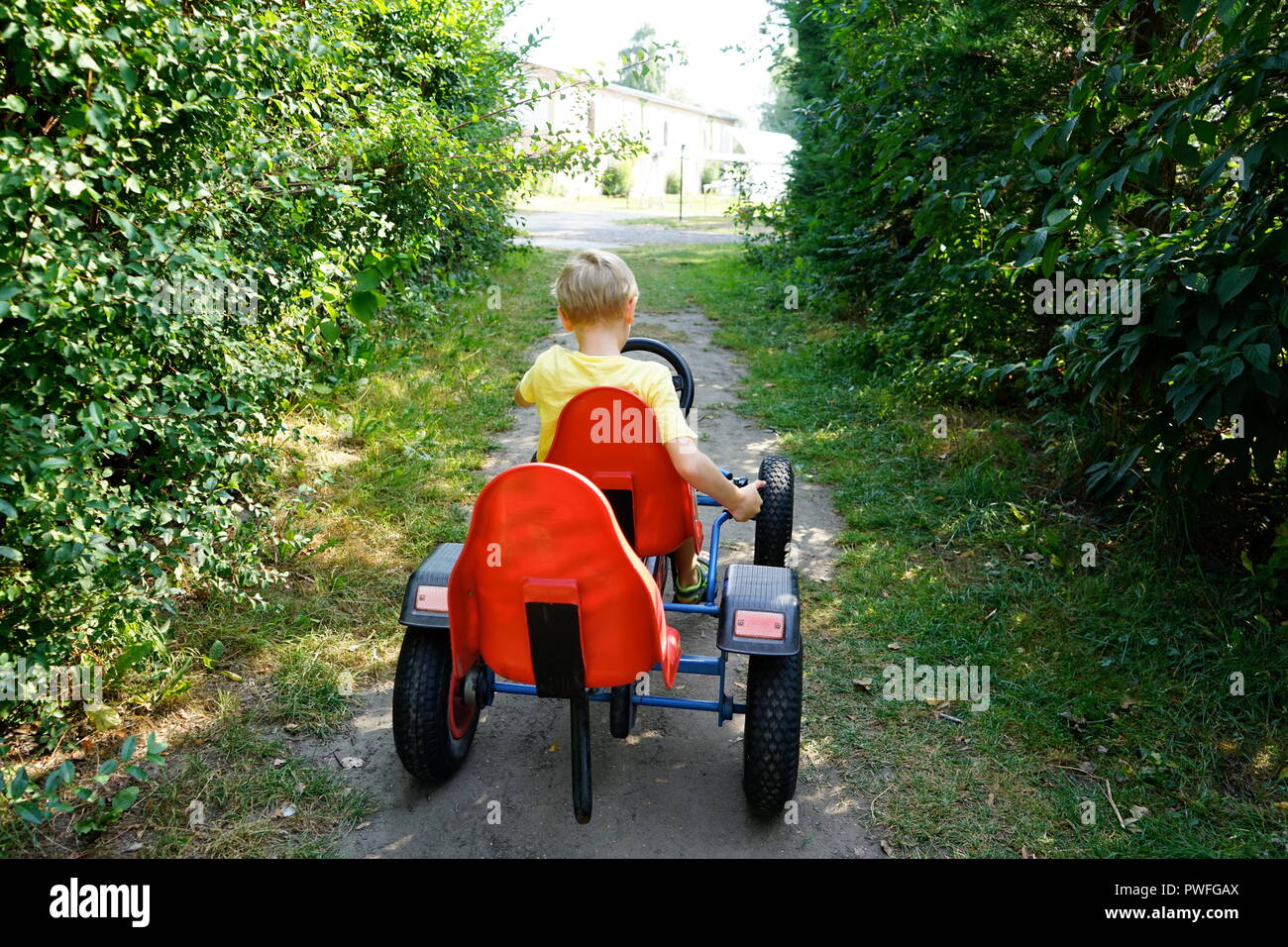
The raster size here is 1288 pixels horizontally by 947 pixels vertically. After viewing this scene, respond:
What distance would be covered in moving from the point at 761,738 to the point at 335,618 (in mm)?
2057

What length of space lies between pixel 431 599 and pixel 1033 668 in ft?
7.97

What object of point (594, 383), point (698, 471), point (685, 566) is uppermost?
point (594, 383)

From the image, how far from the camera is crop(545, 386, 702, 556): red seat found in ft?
8.43

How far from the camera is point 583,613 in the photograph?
86.8 inches

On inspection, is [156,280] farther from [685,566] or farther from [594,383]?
[685,566]

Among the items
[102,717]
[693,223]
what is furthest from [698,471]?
[693,223]

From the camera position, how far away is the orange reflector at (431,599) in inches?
106

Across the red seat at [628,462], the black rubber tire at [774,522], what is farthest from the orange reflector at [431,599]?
the black rubber tire at [774,522]

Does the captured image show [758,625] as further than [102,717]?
No

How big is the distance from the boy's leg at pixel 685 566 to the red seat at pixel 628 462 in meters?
0.45

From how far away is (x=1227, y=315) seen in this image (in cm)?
310

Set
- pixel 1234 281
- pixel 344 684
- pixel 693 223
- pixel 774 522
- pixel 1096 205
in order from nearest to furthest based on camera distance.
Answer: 1. pixel 1234 281
2. pixel 1096 205
3. pixel 344 684
4. pixel 774 522
5. pixel 693 223

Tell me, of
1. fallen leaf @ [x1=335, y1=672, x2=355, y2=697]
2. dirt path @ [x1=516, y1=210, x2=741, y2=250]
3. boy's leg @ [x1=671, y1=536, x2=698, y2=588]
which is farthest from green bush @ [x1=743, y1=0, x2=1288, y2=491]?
dirt path @ [x1=516, y1=210, x2=741, y2=250]

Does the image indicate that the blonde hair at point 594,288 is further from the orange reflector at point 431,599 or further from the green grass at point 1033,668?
the green grass at point 1033,668
